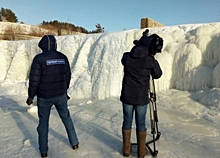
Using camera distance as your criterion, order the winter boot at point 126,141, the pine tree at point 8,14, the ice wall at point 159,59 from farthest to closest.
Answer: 1. the pine tree at point 8,14
2. the ice wall at point 159,59
3. the winter boot at point 126,141

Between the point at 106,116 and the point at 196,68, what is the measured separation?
3.43 meters

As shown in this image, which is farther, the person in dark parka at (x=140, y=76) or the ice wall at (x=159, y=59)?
the ice wall at (x=159, y=59)

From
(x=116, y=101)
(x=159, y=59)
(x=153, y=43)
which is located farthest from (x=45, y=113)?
(x=159, y=59)

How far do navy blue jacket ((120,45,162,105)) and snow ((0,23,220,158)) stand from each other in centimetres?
88

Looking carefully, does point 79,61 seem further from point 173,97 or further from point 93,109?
point 173,97

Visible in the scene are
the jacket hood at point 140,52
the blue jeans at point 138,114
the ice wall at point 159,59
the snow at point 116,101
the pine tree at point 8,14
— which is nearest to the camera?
the jacket hood at point 140,52

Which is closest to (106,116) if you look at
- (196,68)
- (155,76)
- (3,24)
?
(155,76)

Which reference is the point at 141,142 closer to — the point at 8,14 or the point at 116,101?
the point at 116,101

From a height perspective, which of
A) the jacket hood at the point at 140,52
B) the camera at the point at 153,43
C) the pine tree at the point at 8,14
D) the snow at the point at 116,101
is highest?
the pine tree at the point at 8,14

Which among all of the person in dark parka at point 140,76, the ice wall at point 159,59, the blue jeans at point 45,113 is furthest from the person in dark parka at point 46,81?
the ice wall at point 159,59

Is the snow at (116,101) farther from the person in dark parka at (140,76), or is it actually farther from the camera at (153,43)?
the camera at (153,43)

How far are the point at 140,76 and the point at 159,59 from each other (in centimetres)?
461

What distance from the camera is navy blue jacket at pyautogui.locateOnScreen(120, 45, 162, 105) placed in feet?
8.29

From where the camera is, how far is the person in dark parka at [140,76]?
253 cm
